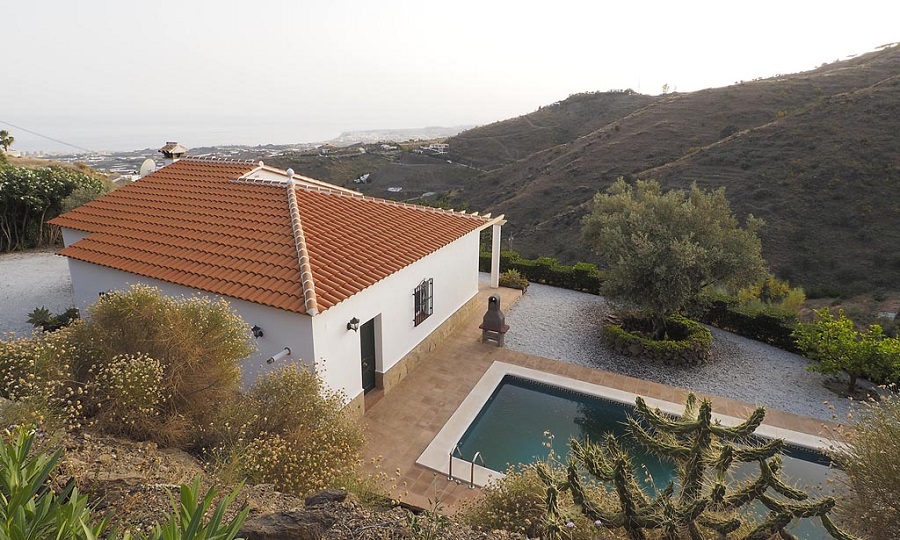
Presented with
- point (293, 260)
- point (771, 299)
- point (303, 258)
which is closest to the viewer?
point (303, 258)

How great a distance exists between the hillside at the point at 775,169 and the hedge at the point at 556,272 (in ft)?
44.1

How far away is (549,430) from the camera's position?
11.3m

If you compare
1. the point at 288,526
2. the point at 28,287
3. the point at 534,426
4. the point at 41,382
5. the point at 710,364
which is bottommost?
the point at 534,426

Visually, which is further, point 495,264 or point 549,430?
point 495,264

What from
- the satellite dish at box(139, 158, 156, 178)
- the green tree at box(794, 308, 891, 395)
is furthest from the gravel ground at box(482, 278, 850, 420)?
the satellite dish at box(139, 158, 156, 178)

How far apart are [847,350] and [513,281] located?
1134 centimetres

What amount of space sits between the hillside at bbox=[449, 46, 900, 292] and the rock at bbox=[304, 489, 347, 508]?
100 feet

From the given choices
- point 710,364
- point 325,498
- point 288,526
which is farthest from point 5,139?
point 710,364

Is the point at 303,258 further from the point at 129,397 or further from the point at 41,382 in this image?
the point at 41,382

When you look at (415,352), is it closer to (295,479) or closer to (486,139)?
(295,479)

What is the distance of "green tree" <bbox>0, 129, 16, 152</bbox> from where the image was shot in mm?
55625

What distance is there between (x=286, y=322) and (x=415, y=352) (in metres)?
4.79

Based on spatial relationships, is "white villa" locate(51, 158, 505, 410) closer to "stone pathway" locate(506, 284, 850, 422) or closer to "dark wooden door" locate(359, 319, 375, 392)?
"dark wooden door" locate(359, 319, 375, 392)

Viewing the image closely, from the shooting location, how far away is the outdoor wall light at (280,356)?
9390 millimetres
